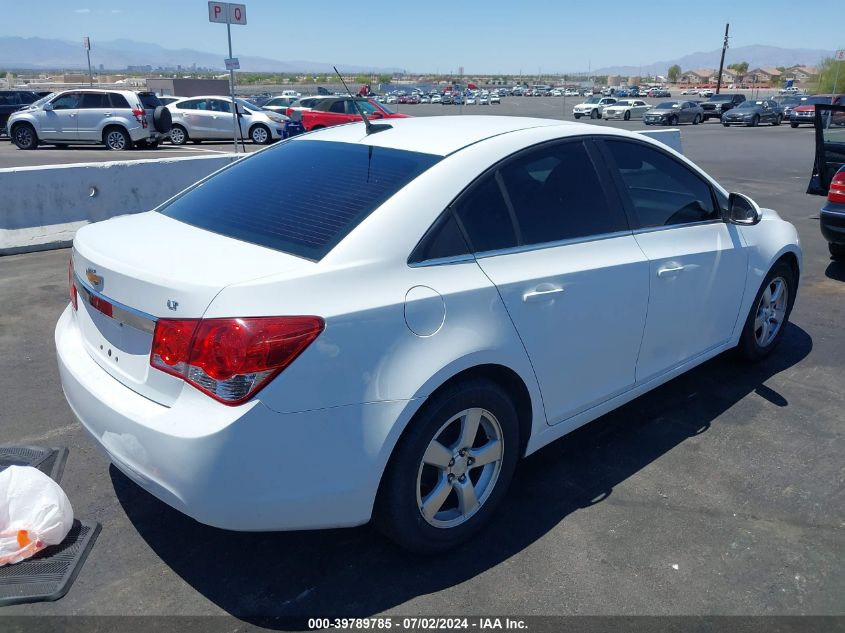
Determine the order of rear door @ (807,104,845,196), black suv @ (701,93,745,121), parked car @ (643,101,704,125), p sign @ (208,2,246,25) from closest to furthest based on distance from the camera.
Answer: rear door @ (807,104,845,196) < p sign @ (208,2,246,25) < parked car @ (643,101,704,125) < black suv @ (701,93,745,121)

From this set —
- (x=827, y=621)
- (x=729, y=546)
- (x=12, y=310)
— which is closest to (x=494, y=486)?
(x=729, y=546)

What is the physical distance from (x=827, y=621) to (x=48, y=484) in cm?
315

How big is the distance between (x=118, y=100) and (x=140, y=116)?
86cm

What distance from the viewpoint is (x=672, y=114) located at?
128 ft

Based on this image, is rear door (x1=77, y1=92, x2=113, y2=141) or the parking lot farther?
rear door (x1=77, y1=92, x2=113, y2=141)

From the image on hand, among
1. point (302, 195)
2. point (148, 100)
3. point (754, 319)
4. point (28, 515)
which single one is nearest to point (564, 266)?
A: point (302, 195)

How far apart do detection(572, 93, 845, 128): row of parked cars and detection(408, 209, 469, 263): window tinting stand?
39.7 metres

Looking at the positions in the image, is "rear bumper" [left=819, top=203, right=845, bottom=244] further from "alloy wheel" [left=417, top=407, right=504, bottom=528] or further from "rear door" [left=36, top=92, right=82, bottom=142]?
"rear door" [left=36, top=92, right=82, bottom=142]

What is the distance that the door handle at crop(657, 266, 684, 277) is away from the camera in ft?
12.0

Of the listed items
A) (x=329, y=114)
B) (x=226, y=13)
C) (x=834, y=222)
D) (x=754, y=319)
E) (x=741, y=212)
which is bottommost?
(x=754, y=319)

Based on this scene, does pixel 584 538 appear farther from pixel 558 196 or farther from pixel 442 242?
pixel 558 196

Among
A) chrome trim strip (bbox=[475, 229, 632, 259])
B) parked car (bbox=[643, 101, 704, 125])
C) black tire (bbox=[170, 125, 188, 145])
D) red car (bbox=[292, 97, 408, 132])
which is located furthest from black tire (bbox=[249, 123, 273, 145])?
parked car (bbox=[643, 101, 704, 125])

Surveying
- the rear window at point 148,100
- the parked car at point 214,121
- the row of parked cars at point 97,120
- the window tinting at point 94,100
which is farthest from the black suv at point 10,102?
the parked car at point 214,121

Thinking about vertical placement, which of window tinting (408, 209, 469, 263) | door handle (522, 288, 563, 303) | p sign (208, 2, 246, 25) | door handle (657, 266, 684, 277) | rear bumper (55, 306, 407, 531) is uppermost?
p sign (208, 2, 246, 25)
